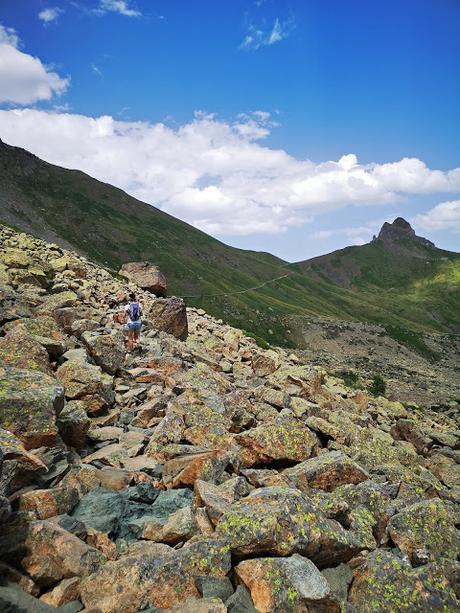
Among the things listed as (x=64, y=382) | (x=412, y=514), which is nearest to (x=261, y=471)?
(x=412, y=514)

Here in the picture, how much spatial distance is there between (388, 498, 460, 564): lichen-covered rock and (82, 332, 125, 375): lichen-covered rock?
42.8 feet

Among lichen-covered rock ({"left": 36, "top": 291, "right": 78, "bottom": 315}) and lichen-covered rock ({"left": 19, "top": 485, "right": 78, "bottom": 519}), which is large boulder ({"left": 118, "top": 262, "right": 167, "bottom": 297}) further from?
lichen-covered rock ({"left": 19, "top": 485, "right": 78, "bottom": 519})

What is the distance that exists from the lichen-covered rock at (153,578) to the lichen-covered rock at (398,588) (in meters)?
2.77

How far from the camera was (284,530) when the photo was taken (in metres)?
7.92

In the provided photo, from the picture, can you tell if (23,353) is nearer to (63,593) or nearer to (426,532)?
(63,593)

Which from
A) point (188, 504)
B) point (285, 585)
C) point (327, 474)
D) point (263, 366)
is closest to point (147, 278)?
point (263, 366)

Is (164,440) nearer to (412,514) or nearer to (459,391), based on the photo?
(412,514)

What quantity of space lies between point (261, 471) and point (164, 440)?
3.37 m

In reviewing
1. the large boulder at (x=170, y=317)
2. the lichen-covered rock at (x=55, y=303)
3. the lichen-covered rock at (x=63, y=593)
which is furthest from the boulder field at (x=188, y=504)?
the large boulder at (x=170, y=317)

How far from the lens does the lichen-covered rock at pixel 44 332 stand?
52.9 feet

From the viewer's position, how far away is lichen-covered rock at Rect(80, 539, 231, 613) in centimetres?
680

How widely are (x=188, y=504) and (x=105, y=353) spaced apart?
33.7ft

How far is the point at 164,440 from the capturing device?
13078mm

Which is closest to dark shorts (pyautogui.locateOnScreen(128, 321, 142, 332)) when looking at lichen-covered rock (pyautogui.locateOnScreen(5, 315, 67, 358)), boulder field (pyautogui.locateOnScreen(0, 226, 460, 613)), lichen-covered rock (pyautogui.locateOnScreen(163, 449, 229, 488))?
boulder field (pyautogui.locateOnScreen(0, 226, 460, 613))
